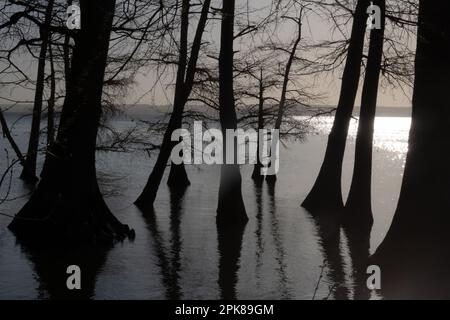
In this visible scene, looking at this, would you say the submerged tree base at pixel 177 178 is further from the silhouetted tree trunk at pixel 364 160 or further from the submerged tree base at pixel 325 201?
the silhouetted tree trunk at pixel 364 160

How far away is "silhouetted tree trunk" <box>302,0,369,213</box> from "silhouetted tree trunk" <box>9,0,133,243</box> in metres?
8.72

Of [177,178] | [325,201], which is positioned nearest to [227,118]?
[325,201]

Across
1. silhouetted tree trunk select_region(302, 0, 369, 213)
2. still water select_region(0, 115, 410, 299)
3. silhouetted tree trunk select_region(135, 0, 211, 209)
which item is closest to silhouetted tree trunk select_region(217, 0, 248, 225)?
still water select_region(0, 115, 410, 299)

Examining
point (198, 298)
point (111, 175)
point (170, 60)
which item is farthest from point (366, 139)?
point (111, 175)

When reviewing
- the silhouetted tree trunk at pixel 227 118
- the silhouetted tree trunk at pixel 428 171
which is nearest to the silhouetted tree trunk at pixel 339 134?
the silhouetted tree trunk at pixel 227 118

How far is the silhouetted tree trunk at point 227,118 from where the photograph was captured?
61.9 feet

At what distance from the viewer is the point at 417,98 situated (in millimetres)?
10117

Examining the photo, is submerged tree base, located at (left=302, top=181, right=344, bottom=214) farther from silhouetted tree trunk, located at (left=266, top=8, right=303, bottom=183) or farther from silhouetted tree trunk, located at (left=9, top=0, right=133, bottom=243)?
silhouetted tree trunk, located at (left=266, top=8, right=303, bottom=183)

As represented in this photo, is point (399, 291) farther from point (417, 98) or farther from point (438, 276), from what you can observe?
point (417, 98)

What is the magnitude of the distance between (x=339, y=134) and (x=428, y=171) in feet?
39.1

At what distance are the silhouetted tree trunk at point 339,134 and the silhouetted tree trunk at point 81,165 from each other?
28.6 ft

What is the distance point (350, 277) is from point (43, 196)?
742cm

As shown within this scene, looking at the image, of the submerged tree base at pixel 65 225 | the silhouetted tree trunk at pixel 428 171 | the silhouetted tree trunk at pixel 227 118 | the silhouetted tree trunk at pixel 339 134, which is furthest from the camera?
the silhouetted tree trunk at pixel 339 134

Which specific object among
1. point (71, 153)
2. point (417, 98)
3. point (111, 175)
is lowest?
point (111, 175)
